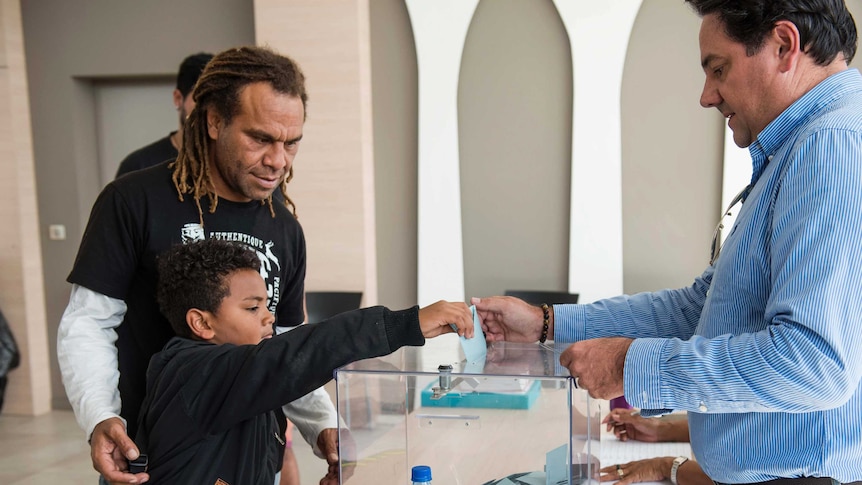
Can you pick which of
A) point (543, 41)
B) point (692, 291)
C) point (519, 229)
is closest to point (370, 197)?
point (519, 229)

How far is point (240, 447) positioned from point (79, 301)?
436mm

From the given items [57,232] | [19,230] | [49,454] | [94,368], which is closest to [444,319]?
[94,368]

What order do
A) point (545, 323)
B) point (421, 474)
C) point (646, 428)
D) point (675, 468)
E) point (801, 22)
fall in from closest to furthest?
point (801, 22)
point (421, 474)
point (545, 323)
point (675, 468)
point (646, 428)

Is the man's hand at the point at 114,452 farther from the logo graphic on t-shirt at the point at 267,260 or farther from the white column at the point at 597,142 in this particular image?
the white column at the point at 597,142

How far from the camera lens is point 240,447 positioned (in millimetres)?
1493

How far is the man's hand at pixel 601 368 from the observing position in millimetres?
1234

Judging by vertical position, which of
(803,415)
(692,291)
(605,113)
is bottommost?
(803,415)

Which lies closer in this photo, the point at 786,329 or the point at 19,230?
the point at 786,329

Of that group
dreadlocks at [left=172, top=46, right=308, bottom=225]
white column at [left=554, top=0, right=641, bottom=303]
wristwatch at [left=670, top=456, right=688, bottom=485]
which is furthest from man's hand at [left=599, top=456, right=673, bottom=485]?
white column at [left=554, top=0, right=641, bottom=303]

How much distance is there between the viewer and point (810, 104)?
4.00 feet

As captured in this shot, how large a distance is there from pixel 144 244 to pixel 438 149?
124 inches

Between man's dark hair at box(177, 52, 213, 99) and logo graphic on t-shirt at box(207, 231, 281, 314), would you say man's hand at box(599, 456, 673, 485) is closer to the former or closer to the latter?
logo graphic on t-shirt at box(207, 231, 281, 314)

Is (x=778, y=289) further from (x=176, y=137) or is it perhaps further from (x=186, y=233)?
(x=176, y=137)

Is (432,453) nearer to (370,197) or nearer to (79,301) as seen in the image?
(79,301)
